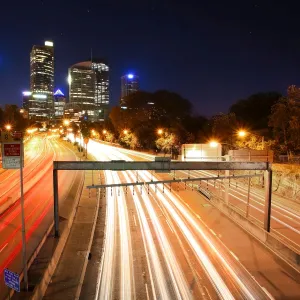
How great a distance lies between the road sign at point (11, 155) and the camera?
1173 cm

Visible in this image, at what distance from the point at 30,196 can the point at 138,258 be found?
18263 millimetres

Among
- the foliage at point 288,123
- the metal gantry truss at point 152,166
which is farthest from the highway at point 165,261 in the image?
the foliage at point 288,123

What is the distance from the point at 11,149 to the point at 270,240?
14763 millimetres

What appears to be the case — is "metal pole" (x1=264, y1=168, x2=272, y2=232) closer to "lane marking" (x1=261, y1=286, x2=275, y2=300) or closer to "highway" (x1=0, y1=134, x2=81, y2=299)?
"lane marking" (x1=261, y1=286, x2=275, y2=300)

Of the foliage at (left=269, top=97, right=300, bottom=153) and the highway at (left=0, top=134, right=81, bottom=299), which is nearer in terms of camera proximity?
the highway at (left=0, top=134, right=81, bottom=299)

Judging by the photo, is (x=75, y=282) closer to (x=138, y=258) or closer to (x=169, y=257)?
(x=138, y=258)

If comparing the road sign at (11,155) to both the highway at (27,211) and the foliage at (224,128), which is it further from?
the foliage at (224,128)

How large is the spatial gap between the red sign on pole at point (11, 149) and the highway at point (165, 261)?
650 centimetres

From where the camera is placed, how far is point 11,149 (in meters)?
11.8

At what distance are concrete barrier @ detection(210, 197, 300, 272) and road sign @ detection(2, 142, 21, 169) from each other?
1362cm

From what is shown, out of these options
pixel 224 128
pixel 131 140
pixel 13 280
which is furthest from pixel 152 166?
pixel 131 140

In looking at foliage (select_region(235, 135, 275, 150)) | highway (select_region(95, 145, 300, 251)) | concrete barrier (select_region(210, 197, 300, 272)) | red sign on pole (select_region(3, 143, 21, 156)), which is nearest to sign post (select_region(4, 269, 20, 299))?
red sign on pole (select_region(3, 143, 21, 156))

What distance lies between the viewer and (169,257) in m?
17.9

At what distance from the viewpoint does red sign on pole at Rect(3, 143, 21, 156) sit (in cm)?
1176
